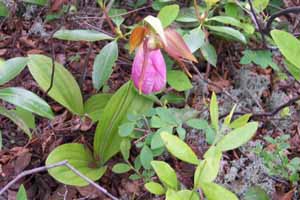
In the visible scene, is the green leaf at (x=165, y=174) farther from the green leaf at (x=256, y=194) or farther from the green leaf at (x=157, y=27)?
the green leaf at (x=256, y=194)

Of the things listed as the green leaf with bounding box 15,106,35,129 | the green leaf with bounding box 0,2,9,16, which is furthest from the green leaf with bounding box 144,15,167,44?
the green leaf with bounding box 0,2,9,16

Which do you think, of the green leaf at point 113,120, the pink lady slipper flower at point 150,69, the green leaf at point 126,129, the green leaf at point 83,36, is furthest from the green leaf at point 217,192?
the green leaf at point 83,36

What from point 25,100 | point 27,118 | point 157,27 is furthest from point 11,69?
point 157,27

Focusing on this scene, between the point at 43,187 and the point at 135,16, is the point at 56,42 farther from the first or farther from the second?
the point at 43,187

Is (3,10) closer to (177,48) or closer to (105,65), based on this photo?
(105,65)

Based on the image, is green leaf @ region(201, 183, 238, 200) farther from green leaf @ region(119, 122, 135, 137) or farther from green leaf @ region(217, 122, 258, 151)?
green leaf @ region(119, 122, 135, 137)

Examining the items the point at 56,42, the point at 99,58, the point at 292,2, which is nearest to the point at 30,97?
the point at 99,58
